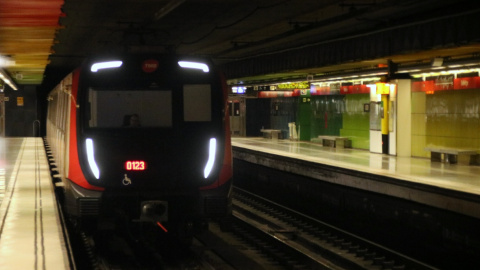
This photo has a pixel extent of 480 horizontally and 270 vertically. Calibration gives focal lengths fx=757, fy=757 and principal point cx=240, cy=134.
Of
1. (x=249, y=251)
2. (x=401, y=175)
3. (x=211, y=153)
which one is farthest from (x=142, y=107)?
(x=401, y=175)

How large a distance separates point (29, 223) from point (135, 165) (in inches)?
66.4

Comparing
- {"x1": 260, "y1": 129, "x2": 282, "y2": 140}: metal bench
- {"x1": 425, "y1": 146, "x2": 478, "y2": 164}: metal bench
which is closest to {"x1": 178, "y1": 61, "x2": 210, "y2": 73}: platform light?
{"x1": 425, "y1": 146, "x2": 478, "y2": 164}: metal bench

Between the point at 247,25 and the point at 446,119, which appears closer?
the point at 247,25

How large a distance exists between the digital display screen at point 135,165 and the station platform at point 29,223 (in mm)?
1127

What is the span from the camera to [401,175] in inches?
595

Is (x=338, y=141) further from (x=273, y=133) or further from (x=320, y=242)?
Answer: (x=320, y=242)

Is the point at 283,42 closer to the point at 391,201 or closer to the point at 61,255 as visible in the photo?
the point at 391,201

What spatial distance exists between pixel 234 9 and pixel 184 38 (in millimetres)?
6141

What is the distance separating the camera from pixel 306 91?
30.3 m

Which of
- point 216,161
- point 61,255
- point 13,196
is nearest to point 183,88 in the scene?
point 216,161

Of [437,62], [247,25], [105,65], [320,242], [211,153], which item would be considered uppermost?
[247,25]

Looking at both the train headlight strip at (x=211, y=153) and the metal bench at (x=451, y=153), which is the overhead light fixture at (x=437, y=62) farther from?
the train headlight strip at (x=211, y=153)

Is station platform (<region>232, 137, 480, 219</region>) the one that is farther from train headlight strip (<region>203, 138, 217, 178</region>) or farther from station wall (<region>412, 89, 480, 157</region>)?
train headlight strip (<region>203, 138, 217, 178</region>)

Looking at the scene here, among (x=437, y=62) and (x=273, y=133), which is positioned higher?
(x=437, y=62)
